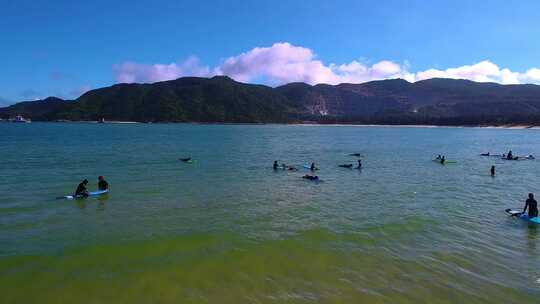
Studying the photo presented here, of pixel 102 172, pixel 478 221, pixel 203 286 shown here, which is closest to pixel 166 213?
pixel 203 286

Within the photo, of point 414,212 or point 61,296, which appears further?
point 414,212

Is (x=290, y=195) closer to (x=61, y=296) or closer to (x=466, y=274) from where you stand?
(x=466, y=274)

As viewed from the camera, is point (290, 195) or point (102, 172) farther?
point (102, 172)

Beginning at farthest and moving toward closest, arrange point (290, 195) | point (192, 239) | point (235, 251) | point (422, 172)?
point (422, 172)
point (290, 195)
point (192, 239)
point (235, 251)

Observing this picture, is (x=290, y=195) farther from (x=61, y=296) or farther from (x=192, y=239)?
(x=61, y=296)

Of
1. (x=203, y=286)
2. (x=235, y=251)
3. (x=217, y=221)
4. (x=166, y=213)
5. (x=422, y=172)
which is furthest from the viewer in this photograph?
(x=422, y=172)

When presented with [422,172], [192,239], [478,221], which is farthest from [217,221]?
[422,172]

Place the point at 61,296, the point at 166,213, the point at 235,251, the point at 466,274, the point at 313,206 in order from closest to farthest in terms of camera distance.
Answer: the point at 61,296 → the point at 466,274 → the point at 235,251 → the point at 166,213 → the point at 313,206

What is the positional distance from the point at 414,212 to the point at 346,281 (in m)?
12.4

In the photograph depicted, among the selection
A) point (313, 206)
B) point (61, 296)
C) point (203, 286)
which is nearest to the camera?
point (61, 296)

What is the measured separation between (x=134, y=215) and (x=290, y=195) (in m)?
11.5

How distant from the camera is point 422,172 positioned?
4506 cm

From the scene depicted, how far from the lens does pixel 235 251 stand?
56.3ft

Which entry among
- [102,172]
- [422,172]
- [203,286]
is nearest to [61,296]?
[203,286]
